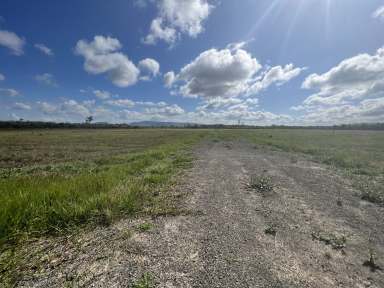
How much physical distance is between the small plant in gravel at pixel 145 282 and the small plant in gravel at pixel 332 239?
344cm

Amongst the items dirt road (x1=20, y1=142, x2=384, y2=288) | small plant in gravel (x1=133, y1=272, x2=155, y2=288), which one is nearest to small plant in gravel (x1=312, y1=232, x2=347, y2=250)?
dirt road (x1=20, y1=142, x2=384, y2=288)

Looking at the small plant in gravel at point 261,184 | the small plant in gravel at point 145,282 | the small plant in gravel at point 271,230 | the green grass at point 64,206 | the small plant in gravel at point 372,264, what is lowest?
the small plant in gravel at point 261,184

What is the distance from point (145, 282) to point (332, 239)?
388 centimetres

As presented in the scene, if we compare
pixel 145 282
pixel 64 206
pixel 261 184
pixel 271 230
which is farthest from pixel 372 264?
pixel 64 206

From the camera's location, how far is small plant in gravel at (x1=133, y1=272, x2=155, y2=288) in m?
2.88

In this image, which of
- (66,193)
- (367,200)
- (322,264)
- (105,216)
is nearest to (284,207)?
(322,264)

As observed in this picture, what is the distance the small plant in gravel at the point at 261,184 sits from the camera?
775 cm

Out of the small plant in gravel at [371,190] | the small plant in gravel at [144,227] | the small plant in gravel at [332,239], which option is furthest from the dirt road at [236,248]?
the small plant in gravel at [371,190]

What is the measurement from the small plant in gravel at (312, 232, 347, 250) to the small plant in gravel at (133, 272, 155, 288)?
344cm

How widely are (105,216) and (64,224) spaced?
0.86m

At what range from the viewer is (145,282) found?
2.94 m

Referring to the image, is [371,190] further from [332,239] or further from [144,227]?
[144,227]

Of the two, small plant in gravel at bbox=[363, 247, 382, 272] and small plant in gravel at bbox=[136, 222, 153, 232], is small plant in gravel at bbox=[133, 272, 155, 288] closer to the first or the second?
small plant in gravel at bbox=[136, 222, 153, 232]

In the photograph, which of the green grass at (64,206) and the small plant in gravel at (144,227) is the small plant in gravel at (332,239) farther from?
the green grass at (64,206)
